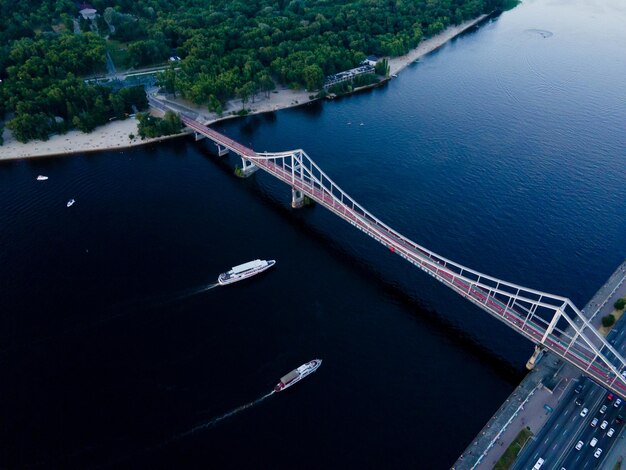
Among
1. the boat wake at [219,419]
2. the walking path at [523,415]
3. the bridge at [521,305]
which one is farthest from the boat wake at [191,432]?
the bridge at [521,305]


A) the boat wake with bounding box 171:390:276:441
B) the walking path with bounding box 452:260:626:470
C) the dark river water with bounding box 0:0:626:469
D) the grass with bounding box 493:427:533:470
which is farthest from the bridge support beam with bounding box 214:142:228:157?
the grass with bounding box 493:427:533:470

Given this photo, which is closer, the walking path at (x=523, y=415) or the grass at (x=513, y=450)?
the grass at (x=513, y=450)

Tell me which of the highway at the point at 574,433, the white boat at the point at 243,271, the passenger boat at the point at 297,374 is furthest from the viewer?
the white boat at the point at 243,271

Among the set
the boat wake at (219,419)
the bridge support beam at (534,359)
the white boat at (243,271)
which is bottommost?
the boat wake at (219,419)

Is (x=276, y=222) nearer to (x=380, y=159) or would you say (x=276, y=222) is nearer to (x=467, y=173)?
(x=380, y=159)

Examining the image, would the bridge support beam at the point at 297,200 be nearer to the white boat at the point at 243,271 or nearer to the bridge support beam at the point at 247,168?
the bridge support beam at the point at 247,168

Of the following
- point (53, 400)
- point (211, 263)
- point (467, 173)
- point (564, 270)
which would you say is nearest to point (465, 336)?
point (564, 270)

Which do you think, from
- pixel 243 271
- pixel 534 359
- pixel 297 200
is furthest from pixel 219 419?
pixel 297 200

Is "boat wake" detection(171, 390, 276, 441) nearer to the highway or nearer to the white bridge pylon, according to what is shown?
the white bridge pylon
